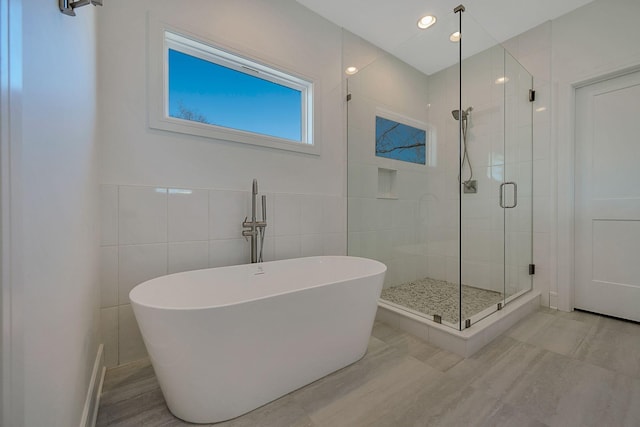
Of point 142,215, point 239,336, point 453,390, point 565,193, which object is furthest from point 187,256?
point 565,193

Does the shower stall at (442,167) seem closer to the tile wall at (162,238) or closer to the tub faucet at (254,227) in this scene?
the tile wall at (162,238)

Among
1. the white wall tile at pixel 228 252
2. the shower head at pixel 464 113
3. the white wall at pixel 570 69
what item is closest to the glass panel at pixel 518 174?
the white wall at pixel 570 69

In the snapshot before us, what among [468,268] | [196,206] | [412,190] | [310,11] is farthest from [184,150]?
[468,268]

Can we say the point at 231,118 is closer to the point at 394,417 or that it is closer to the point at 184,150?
the point at 184,150

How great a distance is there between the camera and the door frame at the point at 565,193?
89.9 inches

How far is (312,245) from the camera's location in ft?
7.47

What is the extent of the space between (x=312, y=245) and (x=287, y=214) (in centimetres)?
38

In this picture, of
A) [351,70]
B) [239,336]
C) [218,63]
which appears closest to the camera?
[239,336]

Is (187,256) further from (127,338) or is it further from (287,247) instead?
(287,247)

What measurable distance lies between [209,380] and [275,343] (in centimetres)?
29

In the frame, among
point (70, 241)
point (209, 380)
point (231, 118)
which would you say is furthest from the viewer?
point (231, 118)

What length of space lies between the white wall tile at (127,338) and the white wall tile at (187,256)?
0.31 m

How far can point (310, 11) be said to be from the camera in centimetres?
228

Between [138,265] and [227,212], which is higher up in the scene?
[227,212]
